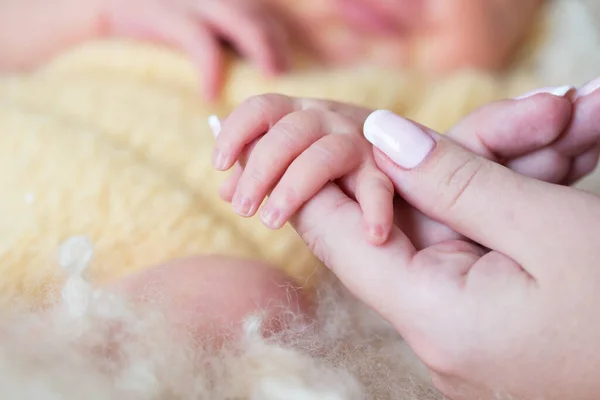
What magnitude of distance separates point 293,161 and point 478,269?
0.16 meters

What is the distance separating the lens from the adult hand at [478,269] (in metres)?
0.42

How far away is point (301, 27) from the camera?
3.15 ft

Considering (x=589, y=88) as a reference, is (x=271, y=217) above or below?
below

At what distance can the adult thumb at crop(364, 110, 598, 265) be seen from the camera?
0.45 meters

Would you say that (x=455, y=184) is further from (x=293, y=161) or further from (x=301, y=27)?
(x=301, y=27)

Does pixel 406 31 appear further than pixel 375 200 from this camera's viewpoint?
Yes

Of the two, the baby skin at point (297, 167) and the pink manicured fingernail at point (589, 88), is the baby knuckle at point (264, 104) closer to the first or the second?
the baby skin at point (297, 167)

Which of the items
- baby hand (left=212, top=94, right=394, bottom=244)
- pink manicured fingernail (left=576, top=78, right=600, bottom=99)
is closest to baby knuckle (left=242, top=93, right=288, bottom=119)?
baby hand (left=212, top=94, right=394, bottom=244)

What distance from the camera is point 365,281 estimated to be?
47 cm

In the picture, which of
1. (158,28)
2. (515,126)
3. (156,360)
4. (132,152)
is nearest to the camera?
(156,360)

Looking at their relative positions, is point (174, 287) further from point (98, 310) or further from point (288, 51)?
point (288, 51)

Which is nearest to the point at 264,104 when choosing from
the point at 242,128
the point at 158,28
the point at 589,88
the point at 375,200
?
the point at 242,128

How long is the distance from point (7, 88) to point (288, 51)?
14.7 inches

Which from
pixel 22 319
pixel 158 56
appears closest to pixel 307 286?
pixel 22 319
